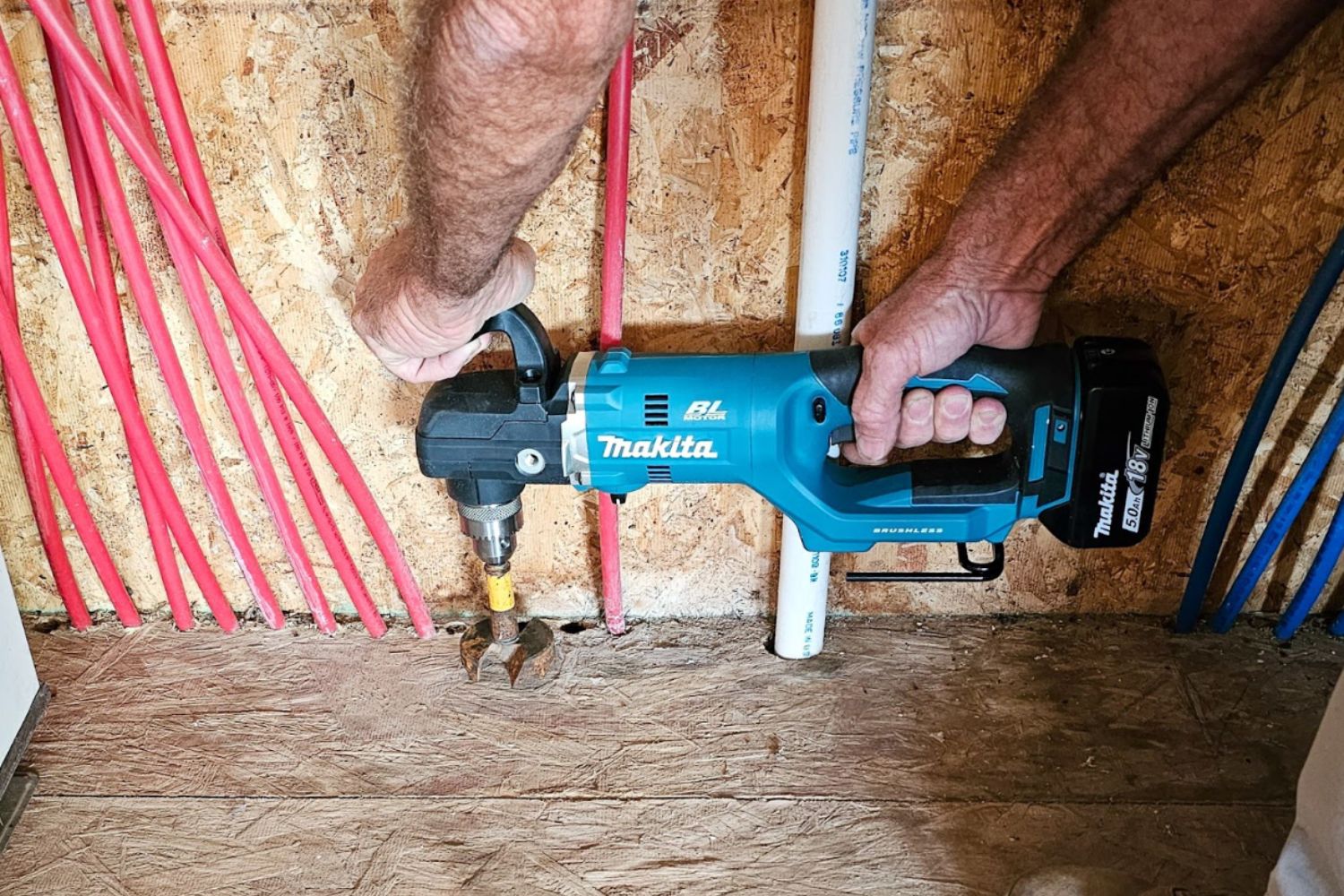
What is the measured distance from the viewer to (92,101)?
1067 millimetres

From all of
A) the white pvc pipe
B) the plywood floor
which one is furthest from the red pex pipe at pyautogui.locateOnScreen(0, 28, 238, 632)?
the white pvc pipe

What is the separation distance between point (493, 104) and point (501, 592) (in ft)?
2.25

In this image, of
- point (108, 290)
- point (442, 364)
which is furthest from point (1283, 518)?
point (108, 290)

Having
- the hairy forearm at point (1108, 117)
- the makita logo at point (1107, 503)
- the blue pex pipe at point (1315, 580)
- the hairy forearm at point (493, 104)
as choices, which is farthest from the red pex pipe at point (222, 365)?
the blue pex pipe at point (1315, 580)

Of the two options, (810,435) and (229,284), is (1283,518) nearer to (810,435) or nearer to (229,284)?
(810,435)

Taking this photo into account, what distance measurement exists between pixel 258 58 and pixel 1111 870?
4.03 ft

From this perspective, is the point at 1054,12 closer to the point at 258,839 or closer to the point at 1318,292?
the point at 1318,292

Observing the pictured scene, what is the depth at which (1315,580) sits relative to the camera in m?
1.35

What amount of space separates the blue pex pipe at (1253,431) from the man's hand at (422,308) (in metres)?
0.84

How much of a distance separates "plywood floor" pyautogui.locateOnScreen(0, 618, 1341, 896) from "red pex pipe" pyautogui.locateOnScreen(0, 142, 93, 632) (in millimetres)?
69

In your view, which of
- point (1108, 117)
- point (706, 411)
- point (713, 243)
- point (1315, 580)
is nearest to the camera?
point (1108, 117)

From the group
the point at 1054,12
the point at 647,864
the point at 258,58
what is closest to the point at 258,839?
the point at 647,864

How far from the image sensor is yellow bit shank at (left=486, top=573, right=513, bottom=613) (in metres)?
1.31

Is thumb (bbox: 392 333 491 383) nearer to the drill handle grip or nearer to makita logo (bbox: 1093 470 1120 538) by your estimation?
the drill handle grip
